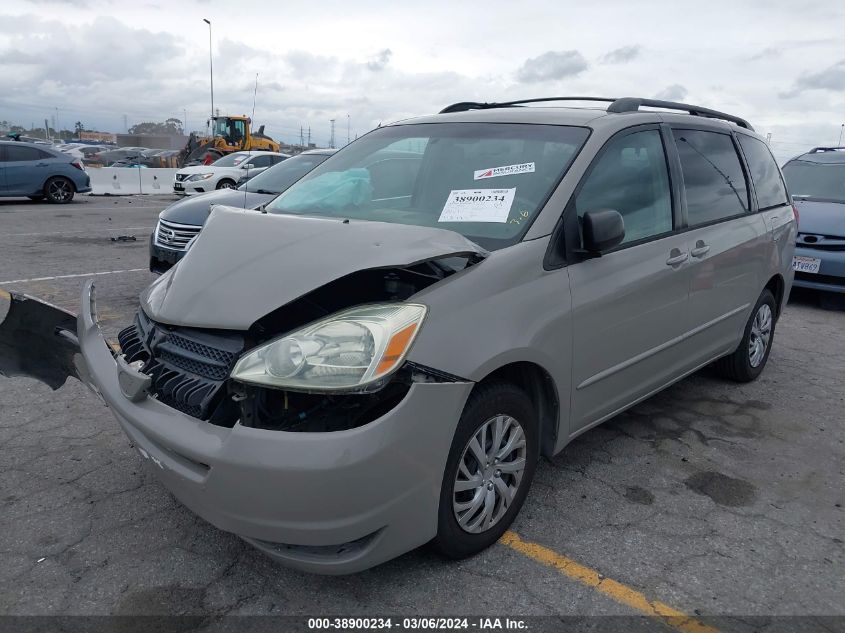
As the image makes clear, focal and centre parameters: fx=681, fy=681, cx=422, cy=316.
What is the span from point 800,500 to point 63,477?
3460 mm

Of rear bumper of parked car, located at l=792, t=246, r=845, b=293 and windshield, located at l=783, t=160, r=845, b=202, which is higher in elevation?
windshield, located at l=783, t=160, r=845, b=202

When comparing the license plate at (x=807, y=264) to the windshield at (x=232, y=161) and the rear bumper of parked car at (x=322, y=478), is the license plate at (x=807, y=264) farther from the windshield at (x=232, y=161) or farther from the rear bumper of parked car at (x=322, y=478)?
the windshield at (x=232, y=161)

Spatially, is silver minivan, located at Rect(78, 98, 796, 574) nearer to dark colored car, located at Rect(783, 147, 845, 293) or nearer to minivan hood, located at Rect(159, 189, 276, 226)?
minivan hood, located at Rect(159, 189, 276, 226)

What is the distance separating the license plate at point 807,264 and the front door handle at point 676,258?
449 cm

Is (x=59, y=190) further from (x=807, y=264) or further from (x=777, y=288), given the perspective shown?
(x=777, y=288)

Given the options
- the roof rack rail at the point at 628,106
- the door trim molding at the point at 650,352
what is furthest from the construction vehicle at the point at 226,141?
the door trim molding at the point at 650,352

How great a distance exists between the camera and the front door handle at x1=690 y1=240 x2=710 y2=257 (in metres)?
3.65

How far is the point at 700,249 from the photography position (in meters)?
3.71

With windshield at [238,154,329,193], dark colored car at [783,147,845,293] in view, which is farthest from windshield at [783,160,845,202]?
windshield at [238,154,329,193]

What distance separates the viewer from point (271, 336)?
2.30 m

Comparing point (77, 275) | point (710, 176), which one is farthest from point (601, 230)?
point (77, 275)

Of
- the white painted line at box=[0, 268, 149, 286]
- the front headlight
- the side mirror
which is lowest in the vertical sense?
the white painted line at box=[0, 268, 149, 286]

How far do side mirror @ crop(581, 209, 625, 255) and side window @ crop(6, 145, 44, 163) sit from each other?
51.6 ft

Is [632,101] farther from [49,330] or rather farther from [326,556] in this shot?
[49,330]
